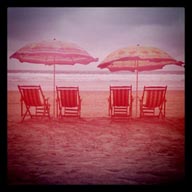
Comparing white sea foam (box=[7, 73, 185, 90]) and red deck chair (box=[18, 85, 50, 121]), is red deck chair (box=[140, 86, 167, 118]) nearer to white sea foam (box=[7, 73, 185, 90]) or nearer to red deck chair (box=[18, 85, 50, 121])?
white sea foam (box=[7, 73, 185, 90])

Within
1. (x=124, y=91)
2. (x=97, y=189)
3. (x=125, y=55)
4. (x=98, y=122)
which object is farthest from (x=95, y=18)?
(x=97, y=189)

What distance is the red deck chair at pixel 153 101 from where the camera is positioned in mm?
6379

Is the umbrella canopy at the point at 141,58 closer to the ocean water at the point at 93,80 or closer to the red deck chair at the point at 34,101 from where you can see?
the ocean water at the point at 93,80

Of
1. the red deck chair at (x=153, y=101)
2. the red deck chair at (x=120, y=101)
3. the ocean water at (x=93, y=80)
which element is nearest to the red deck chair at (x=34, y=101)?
the ocean water at (x=93, y=80)

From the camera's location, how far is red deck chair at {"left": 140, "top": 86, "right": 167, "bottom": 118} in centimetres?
638

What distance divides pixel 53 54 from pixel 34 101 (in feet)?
2.84

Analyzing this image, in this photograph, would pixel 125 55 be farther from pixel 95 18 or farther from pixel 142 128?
pixel 142 128

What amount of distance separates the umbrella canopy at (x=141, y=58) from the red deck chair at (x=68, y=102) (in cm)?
64

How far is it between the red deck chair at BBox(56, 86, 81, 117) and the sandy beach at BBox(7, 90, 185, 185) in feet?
0.32

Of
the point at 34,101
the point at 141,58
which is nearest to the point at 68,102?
the point at 34,101

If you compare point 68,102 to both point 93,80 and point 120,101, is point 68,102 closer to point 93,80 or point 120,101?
point 93,80

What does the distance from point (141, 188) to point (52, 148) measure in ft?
5.27

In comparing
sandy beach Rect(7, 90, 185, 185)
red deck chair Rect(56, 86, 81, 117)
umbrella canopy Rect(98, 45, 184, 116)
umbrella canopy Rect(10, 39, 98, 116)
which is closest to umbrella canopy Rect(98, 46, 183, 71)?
umbrella canopy Rect(98, 45, 184, 116)

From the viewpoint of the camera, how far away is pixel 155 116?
21.0 ft
